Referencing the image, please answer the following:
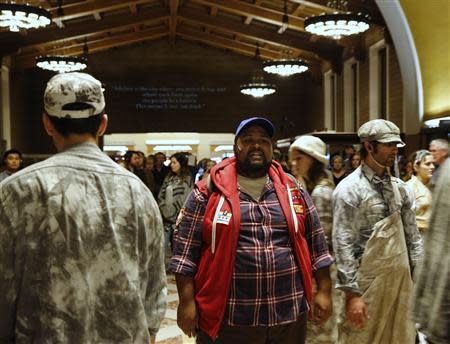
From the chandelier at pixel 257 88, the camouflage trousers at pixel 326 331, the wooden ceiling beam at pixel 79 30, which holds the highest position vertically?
the wooden ceiling beam at pixel 79 30

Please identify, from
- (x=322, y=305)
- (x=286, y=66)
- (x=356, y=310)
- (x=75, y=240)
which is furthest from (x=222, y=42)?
(x=75, y=240)

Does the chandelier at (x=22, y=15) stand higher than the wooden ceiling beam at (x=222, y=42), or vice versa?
the wooden ceiling beam at (x=222, y=42)

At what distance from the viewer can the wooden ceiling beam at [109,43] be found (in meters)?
19.7

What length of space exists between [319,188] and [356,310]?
781 millimetres

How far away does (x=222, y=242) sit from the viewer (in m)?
2.59

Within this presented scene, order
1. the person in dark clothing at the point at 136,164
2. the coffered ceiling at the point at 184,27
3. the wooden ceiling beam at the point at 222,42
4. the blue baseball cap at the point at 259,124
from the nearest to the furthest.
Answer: the blue baseball cap at the point at 259,124
the person in dark clothing at the point at 136,164
the coffered ceiling at the point at 184,27
the wooden ceiling beam at the point at 222,42

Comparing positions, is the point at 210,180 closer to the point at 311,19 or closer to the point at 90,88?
the point at 90,88

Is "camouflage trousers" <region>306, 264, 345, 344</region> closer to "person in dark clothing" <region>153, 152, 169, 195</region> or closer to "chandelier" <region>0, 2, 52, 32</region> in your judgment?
"person in dark clothing" <region>153, 152, 169, 195</region>

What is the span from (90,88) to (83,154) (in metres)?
0.20

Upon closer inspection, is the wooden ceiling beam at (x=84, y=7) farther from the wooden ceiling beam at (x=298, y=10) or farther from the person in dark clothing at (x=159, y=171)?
the person in dark clothing at (x=159, y=171)

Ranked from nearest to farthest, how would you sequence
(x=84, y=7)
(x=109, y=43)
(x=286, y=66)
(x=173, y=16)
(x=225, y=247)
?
(x=225, y=247) → (x=84, y=7) → (x=286, y=66) → (x=173, y=16) → (x=109, y=43)

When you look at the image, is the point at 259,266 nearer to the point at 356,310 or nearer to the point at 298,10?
the point at 356,310

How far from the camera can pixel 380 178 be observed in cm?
341

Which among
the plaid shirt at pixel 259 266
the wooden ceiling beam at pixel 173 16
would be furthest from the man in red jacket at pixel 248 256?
the wooden ceiling beam at pixel 173 16
